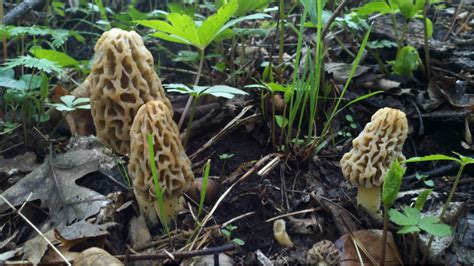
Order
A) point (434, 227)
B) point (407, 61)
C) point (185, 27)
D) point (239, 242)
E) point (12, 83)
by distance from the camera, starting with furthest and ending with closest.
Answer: point (407, 61), point (12, 83), point (185, 27), point (239, 242), point (434, 227)

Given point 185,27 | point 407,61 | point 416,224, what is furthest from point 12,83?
point 407,61

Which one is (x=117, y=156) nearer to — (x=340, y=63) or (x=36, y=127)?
(x=36, y=127)

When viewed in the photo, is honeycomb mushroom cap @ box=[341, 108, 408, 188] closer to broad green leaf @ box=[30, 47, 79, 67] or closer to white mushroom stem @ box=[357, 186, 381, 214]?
white mushroom stem @ box=[357, 186, 381, 214]

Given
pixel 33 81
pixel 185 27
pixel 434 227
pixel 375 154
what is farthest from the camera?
pixel 33 81

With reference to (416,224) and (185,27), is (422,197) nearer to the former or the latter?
(416,224)

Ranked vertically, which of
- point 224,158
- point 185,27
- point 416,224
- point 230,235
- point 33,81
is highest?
point 185,27

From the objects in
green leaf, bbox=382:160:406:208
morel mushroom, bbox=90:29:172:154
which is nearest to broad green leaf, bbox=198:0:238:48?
morel mushroom, bbox=90:29:172:154

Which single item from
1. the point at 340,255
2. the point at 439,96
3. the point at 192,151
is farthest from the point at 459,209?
the point at 192,151
